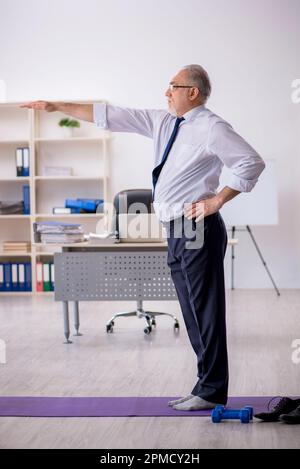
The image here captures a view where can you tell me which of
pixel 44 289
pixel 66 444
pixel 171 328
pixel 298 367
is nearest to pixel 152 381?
pixel 298 367

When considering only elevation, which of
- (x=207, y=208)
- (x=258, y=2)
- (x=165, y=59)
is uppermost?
(x=258, y=2)

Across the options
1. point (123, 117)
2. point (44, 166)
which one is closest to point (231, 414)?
point (123, 117)

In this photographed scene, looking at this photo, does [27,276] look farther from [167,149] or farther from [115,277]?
[167,149]

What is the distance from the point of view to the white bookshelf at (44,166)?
872 centimetres

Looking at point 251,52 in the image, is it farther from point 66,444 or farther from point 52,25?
point 66,444

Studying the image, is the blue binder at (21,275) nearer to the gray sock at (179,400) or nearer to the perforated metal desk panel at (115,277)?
the perforated metal desk panel at (115,277)

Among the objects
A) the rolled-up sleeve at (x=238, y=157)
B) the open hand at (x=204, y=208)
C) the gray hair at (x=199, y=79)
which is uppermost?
the gray hair at (x=199, y=79)

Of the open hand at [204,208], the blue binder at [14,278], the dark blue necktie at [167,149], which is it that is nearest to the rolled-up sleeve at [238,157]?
the open hand at [204,208]

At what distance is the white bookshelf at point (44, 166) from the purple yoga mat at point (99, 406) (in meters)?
4.78

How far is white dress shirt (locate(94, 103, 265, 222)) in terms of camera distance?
138 inches

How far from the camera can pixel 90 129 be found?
885 cm

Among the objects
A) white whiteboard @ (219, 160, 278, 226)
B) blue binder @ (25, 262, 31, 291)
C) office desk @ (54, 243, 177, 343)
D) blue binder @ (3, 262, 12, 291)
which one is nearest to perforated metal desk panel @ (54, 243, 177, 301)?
office desk @ (54, 243, 177, 343)
